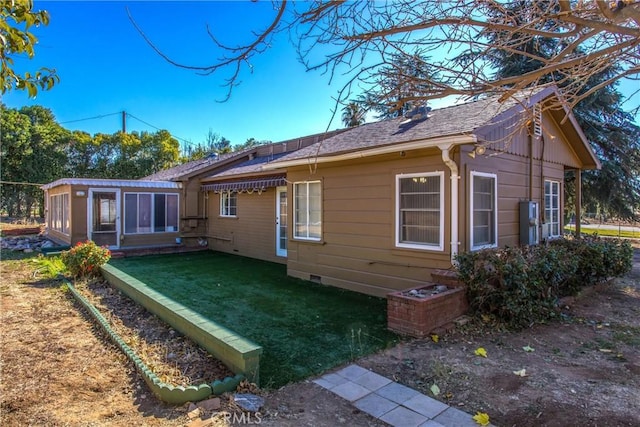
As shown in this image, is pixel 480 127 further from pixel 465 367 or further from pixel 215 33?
pixel 215 33

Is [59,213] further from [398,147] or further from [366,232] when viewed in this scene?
[398,147]

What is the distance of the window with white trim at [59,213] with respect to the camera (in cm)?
1479

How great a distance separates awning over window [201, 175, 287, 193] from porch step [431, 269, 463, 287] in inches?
214

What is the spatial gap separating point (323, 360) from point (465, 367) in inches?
64.0

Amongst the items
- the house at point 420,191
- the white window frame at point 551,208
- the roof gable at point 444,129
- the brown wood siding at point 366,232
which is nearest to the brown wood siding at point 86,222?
the house at point 420,191

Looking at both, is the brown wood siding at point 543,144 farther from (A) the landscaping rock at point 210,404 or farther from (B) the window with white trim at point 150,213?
(B) the window with white trim at point 150,213

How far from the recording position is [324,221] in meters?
8.55

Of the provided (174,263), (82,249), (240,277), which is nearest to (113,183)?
(174,263)

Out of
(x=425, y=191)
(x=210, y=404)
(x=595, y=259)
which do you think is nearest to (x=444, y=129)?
(x=425, y=191)

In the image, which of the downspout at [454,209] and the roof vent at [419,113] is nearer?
the downspout at [454,209]

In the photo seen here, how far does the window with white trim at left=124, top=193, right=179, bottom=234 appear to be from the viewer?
14.3m

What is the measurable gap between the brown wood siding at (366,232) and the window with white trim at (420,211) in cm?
10

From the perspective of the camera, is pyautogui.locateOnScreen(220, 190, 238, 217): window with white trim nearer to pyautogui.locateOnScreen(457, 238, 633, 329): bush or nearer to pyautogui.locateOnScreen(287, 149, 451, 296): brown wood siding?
pyautogui.locateOnScreen(287, 149, 451, 296): brown wood siding

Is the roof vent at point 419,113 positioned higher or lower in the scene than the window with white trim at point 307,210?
higher
